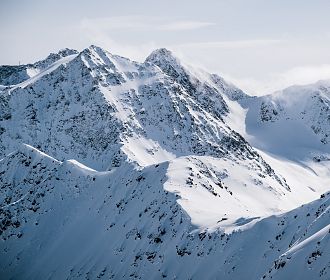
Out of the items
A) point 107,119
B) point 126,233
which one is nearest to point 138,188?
point 126,233

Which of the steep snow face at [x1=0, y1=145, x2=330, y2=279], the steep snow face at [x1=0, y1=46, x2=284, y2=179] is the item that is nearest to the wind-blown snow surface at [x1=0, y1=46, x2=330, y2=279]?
the steep snow face at [x1=0, y1=145, x2=330, y2=279]

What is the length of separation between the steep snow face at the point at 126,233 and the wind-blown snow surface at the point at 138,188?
8.6 inches

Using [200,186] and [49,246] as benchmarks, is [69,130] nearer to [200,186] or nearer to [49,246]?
[49,246]

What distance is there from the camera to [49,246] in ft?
335

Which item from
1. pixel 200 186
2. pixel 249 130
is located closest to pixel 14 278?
pixel 200 186

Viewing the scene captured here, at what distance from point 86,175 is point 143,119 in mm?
36998

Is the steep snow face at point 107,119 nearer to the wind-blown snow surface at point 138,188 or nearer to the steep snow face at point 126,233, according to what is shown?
the wind-blown snow surface at point 138,188

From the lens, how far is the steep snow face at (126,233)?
6334 centimetres

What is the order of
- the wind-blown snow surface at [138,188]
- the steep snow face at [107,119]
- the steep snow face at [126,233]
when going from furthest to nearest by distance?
the steep snow face at [107,119] < the wind-blown snow surface at [138,188] < the steep snow face at [126,233]

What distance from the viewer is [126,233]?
8669 cm

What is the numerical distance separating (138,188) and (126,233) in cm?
1062

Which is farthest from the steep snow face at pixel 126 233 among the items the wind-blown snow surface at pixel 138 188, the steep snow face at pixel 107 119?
the steep snow face at pixel 107 119

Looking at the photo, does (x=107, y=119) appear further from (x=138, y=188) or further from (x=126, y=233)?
(x=126, y=233)

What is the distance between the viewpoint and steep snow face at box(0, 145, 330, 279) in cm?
6334
